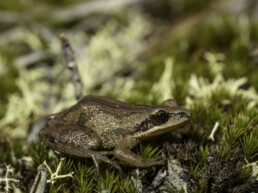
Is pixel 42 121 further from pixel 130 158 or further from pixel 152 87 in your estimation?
pixel 130 158

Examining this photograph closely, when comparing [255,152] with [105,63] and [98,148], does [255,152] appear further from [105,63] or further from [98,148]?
[105,63]

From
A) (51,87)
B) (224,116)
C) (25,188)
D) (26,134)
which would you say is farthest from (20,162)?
(224,116)

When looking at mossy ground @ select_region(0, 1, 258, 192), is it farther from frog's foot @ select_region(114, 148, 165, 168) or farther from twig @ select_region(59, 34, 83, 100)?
twig @ select_region(59, 34, 83, 100)

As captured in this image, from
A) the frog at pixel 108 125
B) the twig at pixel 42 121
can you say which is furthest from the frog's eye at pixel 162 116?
the twig at pixel 42 121

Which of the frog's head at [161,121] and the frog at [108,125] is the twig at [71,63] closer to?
the frog at [108,125]

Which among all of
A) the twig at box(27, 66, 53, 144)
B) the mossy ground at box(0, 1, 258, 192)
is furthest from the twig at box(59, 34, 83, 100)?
the twig at box(27, 66, 53, 144)

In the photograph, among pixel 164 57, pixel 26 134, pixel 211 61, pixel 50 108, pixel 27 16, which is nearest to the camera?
pixel 26 134

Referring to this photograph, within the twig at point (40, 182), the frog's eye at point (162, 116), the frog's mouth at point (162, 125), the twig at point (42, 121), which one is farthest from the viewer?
the twig at point (42, 121)
